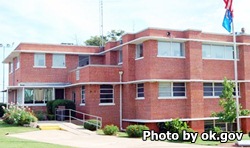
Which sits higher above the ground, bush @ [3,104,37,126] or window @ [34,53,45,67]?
window @ [34,53,45,67]

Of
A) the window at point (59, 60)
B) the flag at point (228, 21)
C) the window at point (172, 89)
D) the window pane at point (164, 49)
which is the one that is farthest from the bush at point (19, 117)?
the flag at point (228, 21)

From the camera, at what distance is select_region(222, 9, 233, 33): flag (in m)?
20.3

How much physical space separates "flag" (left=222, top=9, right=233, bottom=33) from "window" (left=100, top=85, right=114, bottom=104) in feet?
40.9

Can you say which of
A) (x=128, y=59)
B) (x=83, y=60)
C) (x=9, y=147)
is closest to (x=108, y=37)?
(x=83, y=60)

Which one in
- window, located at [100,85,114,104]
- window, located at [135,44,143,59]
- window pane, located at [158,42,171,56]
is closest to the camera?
window pane, located at [158,42,171,56]

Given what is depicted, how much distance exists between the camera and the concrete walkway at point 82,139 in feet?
58.3

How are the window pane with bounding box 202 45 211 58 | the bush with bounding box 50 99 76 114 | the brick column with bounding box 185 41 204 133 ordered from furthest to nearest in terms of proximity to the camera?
the bush with bounding box 50 99 76 114 → the window pane with bounding box 202 45 211 58 → the brick column with bounding box 185 41 204 133

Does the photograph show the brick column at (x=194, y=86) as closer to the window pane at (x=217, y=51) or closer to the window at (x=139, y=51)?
the window pane at (x=217, y=51)

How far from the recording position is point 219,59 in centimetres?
2992

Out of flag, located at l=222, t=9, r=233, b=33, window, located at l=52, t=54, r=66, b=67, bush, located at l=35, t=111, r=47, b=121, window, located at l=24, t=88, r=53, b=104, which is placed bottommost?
bush, located at l=35, t=111, r=47, b=121

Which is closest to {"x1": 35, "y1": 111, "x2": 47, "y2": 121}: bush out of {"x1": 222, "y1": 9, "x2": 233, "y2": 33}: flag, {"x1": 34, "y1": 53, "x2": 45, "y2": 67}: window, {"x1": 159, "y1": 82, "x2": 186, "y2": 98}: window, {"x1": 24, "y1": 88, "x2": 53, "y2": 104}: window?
{"x1": 24, "y1": 88, "x2": 53, "y2": 104}: window

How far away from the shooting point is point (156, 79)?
26.8m

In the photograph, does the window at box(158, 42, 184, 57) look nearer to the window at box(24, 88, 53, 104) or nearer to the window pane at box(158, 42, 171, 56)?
the window pane at box(158, 42, 171, 56)

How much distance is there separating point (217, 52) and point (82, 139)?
15255 millimetres
